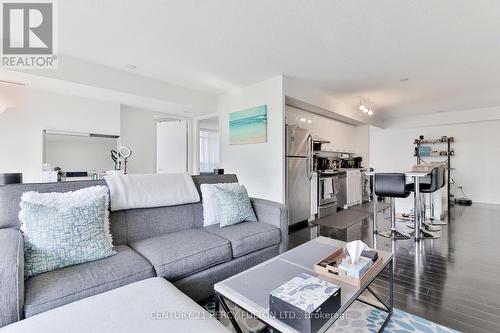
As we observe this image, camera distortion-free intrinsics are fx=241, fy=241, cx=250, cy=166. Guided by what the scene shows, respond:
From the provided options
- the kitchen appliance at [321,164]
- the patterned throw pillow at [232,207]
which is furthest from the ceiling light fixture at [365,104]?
the patterned throw pillow at [232,207]

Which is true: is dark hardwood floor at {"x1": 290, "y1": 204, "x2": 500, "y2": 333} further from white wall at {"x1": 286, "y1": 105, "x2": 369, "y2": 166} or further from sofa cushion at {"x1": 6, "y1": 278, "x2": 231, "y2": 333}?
white wall at {"x1": 286, "y1": 105, "x2": 369, "y2": 166}

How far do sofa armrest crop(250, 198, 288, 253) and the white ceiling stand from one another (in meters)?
1.81

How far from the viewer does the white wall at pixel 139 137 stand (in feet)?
14.6

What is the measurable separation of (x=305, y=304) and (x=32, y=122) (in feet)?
14.0

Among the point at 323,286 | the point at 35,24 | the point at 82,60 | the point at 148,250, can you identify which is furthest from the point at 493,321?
the point at 82,60

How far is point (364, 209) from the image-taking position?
5398 mm

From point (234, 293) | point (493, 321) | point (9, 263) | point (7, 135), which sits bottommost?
point (493, 321)

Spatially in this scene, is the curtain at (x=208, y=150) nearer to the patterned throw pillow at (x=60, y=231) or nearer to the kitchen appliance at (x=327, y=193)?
the kitchen appliance at (x=327, y=193)

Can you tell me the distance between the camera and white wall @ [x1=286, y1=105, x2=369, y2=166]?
15.3 feet

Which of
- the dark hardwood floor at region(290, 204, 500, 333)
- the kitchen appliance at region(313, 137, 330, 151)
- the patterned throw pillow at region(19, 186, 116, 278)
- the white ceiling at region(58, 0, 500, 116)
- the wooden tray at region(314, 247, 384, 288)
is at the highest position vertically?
the white ceiling at region(58, 0, 500, 116)

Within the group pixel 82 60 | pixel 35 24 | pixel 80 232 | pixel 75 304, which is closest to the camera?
pixel 75 304

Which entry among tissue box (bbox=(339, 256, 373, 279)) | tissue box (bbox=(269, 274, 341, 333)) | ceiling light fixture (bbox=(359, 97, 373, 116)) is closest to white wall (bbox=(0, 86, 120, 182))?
tissue box (bbox=(269, 274, 341, 333))

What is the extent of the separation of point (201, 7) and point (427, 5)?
1955 mm

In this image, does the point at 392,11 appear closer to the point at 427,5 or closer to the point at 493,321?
the point at 427,5
